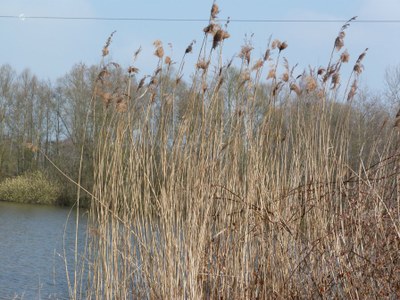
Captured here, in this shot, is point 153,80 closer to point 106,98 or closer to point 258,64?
point 106,98

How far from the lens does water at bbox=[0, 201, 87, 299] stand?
887 centimetres

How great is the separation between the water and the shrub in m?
2.98

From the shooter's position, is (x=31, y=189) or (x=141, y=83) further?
(x=31, y=189)

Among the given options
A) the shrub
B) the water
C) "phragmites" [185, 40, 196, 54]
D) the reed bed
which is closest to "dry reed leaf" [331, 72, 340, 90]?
→ the reed bed

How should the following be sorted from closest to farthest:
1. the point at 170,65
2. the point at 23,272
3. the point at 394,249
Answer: the point at 394,249, the point at 170,65, the point at 23,272

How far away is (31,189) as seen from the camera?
970 inches

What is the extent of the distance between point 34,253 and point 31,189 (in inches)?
509

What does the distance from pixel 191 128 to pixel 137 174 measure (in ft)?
1.06

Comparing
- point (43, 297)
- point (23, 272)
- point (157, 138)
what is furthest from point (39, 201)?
point (157, 138)

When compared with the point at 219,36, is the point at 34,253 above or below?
below

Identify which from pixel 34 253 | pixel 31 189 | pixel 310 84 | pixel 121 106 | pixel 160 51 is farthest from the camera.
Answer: pixel 31 189

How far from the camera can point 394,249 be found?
2936 millimetres

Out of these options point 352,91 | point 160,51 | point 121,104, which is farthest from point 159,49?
point 352,91

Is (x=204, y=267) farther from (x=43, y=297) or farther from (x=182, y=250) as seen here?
(x=43, y=297)
